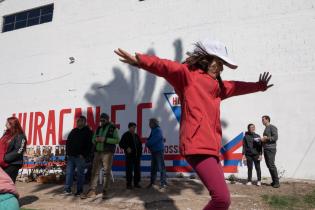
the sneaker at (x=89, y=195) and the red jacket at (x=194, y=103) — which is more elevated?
the red jacket at (x=194, y=103)

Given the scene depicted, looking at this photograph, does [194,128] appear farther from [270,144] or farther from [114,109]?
[114,109]

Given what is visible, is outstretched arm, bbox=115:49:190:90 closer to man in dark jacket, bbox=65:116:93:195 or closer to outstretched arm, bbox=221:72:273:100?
outstretched arm, bbox=221:72:273:100

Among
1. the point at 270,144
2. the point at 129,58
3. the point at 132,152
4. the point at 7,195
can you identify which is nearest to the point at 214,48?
the point at 129,58

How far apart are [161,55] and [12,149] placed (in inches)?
262

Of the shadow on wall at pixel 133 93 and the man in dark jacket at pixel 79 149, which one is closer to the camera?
the man in dark jacket at pixel 79 149

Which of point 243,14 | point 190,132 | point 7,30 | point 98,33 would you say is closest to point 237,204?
point 190,132

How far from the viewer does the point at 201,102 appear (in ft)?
10.4

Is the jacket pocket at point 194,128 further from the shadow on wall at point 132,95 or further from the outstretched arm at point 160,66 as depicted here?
the shadow on wall at point 132,95

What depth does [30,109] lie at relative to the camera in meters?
15.0

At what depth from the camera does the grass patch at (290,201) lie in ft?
24.3

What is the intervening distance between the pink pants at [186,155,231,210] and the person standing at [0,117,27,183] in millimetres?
4736

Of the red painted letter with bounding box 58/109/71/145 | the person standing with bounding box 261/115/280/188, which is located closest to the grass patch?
the person standing with bounding box 261/115/280/188

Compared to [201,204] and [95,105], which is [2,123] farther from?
[201,204]

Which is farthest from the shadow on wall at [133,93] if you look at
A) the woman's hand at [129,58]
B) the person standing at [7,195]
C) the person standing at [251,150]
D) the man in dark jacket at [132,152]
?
the person standing at [7,195]
